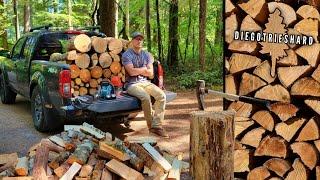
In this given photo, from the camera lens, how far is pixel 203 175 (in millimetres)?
3148

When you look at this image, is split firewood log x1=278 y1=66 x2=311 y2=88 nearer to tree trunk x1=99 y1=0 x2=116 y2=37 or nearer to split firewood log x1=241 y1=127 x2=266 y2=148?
split firewood log x1=241 y1=127 x2=266 y2=148

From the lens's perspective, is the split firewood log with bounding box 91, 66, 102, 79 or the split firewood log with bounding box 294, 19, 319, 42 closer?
the split firewood log with bounding box 294, 19, 319, 42

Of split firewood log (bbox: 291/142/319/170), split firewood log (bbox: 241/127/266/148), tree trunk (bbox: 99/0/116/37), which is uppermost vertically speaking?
tree trunk (bbox: 99/0/116/37)

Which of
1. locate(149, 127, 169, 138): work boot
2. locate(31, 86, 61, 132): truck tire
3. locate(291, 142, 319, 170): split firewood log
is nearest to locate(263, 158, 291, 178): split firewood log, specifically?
locate(291, 142, 319, 170): split firewood log

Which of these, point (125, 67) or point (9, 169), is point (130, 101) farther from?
point (9, 169)

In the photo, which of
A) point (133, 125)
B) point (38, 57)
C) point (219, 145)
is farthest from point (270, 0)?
point (38, 57)

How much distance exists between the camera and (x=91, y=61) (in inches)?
303

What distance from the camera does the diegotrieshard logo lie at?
4.40m

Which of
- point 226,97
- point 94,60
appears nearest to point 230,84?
point 226,97

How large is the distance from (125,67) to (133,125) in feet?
5.10

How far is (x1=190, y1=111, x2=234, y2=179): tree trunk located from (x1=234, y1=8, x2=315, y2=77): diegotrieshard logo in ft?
5.15

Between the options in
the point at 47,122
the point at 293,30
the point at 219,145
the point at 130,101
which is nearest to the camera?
the point at 219,145

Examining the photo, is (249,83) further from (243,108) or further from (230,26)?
(230,26)

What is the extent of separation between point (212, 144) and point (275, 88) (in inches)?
67.4
